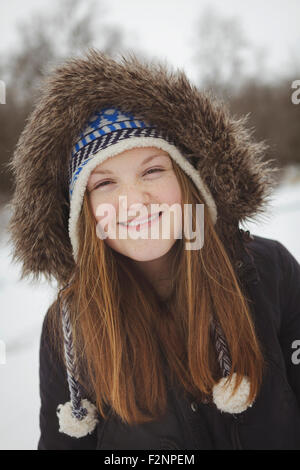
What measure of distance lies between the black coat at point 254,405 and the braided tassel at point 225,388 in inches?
3.1

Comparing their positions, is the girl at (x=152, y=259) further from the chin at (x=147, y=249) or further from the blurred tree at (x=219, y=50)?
the blurred tree at (x=219, y=50)

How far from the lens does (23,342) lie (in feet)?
7.90

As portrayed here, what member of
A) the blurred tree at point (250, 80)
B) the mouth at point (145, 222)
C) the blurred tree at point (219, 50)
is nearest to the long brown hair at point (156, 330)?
the mouth at point (145, 222)

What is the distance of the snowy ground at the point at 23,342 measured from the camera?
5.47 feet

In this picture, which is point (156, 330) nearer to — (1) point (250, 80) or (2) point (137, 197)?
(2) point (137, 197)

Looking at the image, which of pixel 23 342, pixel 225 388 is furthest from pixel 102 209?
pixel 23 342

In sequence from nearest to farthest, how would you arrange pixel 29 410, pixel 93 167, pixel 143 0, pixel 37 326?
pixel 93 167, pixel 29 410, pixel 37 326, pixel 143 0

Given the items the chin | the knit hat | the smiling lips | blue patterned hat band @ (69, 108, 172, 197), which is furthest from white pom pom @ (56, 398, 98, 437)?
blue patterned hat band @ (69, 108, 172, 197)

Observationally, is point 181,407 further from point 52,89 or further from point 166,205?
point 52,89

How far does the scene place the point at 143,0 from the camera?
10375cm

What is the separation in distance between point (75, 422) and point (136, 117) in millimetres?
1096

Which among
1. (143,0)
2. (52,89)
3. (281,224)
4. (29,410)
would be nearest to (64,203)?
(52,89)

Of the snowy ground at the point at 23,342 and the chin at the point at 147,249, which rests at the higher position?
the chin at the point at 147,249
